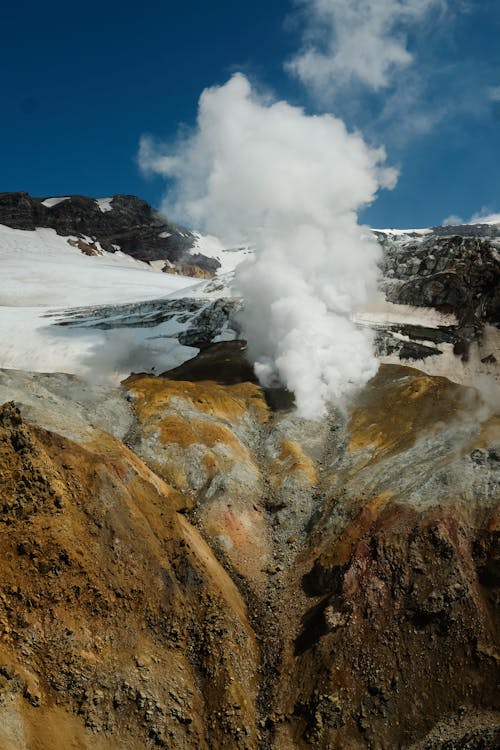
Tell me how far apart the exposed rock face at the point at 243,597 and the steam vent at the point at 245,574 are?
0.12 meters

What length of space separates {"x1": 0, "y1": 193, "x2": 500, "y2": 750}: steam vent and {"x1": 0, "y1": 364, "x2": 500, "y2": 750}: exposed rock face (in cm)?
12

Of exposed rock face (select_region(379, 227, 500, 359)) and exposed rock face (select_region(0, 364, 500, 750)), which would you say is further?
exposed rock face (select_region(379, 227, 500, 359))

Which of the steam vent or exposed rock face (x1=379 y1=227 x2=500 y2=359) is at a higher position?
exposed rock face (x1=379 y1=227 x2=500 y2=359)

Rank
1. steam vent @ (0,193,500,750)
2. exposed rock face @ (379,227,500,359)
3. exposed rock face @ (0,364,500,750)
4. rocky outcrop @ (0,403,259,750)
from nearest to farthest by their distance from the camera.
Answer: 1. rocky outcrop @ (0,403,259,750)
2. exposed rock face @ (0,364,500,750)
3. steam vent @ (0,193,500,750)
4. exposed rock face @ (379,227,500,359)

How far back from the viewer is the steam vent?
1085 inches

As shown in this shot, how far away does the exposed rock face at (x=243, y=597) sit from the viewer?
27.3 meters

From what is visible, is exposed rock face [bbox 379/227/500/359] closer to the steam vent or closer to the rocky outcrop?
the steam vent

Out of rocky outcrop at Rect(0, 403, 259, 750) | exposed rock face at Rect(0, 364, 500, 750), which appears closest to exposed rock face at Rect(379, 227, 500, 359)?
exposed rock face at Rect(0, 364, 500, 750)

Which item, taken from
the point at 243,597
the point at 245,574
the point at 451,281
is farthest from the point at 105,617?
the point at 451,281

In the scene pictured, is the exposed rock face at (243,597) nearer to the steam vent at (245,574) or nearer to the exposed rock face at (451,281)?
the steam vent at (245,574)

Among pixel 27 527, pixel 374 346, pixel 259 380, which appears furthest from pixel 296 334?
pixel 27 527

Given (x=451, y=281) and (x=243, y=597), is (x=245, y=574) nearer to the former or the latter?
(x=243, y=597)

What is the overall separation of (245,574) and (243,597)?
244cm

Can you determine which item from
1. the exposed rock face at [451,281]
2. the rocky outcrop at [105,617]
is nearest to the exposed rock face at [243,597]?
the rocky outcrop at [105,617]
